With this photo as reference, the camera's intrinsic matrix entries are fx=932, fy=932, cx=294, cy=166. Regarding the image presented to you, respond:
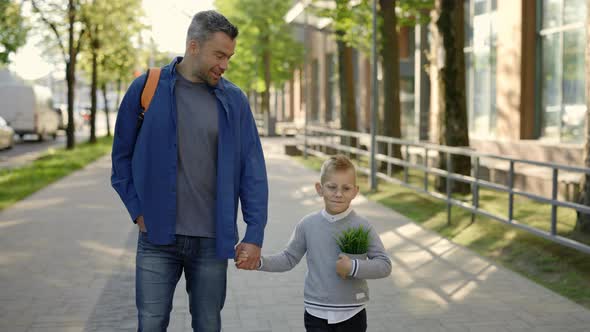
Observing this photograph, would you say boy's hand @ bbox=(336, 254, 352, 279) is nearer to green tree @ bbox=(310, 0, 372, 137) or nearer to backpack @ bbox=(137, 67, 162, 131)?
backpack @ bbox=(137, 67, 162, 131)

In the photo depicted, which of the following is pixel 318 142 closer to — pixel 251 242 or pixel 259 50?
pixel 251 242

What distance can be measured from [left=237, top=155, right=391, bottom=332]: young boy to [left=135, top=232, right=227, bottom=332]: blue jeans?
146mm

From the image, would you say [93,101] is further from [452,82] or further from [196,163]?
[196,163]

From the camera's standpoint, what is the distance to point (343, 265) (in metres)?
3.90

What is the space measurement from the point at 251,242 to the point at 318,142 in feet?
65.8

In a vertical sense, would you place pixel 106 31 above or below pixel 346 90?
above

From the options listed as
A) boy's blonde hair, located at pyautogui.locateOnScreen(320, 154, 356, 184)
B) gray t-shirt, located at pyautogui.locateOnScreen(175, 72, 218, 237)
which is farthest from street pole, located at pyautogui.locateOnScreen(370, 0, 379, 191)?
gray t-shirt, located at pyautogui.locateOnScreen(175, 72, 218, 237)

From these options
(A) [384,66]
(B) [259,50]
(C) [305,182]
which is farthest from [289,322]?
(B) [259,50]

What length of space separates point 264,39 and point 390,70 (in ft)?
108

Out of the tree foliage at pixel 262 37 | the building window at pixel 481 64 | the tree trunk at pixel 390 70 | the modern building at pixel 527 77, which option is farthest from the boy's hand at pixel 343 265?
the tree foliage at pixel 262 37

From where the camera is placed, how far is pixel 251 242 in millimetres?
3955

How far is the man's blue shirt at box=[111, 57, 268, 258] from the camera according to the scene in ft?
12.6

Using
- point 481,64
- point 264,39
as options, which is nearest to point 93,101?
point 264,39

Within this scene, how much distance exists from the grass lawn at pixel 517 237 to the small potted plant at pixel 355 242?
152 inches
